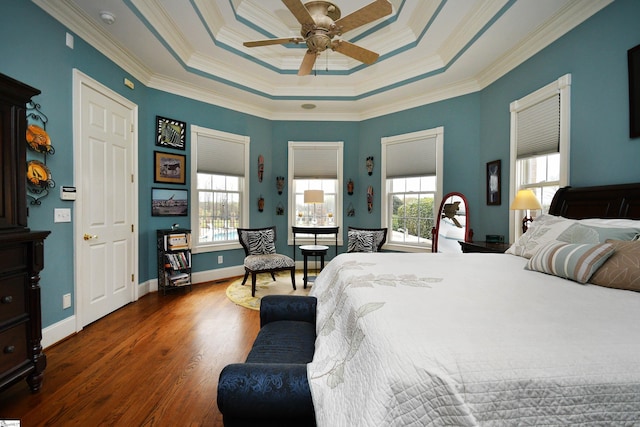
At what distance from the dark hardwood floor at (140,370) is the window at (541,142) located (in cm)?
340

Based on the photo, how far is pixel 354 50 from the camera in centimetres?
297

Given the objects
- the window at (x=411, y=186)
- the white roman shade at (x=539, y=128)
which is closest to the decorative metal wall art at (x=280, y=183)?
the window at (x=411, y=186)

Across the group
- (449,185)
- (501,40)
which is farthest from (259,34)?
(449,185)

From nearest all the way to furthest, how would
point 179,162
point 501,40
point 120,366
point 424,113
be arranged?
point 120,366 → point 501,40 → point 179,162 → point 424,113

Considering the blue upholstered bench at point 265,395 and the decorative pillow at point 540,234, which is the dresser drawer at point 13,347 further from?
the decorative pillow at point 540,234

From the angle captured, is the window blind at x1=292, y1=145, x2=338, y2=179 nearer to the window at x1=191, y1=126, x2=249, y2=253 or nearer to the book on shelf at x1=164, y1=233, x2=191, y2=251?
the window at x1=191, y1=126, x2=249, y2=253

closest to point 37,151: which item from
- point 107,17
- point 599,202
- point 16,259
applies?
point 16,259

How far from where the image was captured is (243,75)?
450 centimetres

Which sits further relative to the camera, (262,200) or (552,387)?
(262,200)

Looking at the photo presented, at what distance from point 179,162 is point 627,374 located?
15.8ft

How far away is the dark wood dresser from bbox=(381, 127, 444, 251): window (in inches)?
178

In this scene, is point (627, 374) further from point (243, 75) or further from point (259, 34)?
point (243, 75)

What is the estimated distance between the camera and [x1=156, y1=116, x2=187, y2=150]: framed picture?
4188 millimetres

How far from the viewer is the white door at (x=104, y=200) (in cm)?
291
